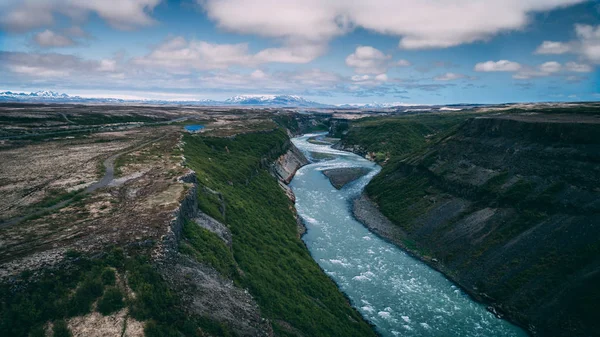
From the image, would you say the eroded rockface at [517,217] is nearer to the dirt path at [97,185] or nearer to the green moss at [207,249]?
the green moss at [207,249]

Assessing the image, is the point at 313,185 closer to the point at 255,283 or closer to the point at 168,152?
the point at 168,152

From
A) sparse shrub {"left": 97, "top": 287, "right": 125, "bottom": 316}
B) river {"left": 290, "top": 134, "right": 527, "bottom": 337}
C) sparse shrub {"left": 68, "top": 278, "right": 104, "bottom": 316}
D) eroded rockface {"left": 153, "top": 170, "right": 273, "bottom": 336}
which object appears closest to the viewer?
sparse shrub {"left": 68, "top": 278, "right": 104, "bottom": 316}

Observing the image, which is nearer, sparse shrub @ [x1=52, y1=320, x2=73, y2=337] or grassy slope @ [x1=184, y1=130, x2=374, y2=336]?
sparse shrub @ [x1=52, y1=320, x2=73, y2=337]

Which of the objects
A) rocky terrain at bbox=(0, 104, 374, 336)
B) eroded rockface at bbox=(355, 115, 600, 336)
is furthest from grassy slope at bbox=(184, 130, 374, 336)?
eroded rockface at bbox=(355, 115, 600, 336)

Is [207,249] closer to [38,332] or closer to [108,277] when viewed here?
[108,277]

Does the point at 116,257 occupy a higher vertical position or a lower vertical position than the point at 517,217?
higher

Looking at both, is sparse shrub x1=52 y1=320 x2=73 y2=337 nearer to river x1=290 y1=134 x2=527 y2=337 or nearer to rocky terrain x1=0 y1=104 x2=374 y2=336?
rocky terrain x1=0 y1=104 x2=374 y2=336

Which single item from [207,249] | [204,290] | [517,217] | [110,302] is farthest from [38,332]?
[517,217]
